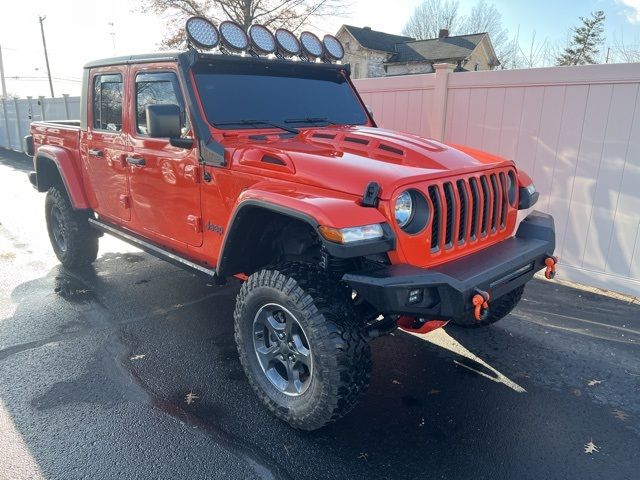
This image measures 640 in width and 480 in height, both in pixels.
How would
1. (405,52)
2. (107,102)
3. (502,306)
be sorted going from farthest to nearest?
(405,52) < (107,102) < (502,306)

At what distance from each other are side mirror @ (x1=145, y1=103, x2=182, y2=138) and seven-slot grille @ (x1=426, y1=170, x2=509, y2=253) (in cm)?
172

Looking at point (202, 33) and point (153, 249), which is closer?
point (202, 33)

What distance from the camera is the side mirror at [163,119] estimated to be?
3168mm

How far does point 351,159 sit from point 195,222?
1298 mm

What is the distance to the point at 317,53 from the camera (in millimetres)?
4273

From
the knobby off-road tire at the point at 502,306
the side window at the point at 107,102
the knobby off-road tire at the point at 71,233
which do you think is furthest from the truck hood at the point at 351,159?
the knobby off-road tire at the point at 71,233

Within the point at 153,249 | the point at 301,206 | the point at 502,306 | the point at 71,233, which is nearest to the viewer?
the point at 301,206

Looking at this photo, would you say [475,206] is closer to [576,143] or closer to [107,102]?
[576,143]

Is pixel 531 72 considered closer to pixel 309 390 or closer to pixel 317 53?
pixel 317 53

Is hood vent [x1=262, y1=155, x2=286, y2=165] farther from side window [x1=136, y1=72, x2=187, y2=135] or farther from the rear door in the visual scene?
the rear door

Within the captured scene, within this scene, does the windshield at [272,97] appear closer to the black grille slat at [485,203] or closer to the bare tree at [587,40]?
the black grille slat at [485,203]

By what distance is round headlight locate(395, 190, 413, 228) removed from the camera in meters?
2.61

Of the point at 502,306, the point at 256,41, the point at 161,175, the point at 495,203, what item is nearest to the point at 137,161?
the point at 161,175

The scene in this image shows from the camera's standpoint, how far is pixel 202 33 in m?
3.57
